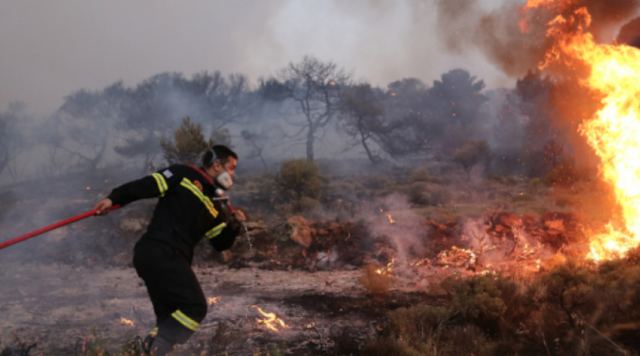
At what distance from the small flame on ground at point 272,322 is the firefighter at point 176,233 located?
1781 mm

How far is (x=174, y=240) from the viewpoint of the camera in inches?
Answer: 158

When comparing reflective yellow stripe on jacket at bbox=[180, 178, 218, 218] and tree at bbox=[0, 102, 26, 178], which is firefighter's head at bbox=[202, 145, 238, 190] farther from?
tree at bbox=[0, 102, 26, 178]

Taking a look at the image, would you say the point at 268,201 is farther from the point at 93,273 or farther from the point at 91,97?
the point at 91,97

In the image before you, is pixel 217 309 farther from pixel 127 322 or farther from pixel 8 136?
pixel 8 136

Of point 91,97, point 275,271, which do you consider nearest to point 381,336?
point 275,271

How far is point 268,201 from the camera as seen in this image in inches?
643

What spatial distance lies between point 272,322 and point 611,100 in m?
7.46

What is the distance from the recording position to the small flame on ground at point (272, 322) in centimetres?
575

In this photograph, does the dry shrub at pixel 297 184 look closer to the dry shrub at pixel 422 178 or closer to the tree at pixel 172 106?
the dry shrub at pixel 422 178

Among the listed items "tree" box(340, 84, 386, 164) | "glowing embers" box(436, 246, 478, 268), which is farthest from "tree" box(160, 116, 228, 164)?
"tree" box(340, 84, 386, 164)

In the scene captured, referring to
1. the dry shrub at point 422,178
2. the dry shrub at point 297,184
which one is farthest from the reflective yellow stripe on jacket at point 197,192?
the dry shrub at point 422,178

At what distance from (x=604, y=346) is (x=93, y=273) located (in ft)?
28.9

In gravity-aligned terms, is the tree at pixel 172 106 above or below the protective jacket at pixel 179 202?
above

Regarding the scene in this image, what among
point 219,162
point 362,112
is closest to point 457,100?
point 362,112
